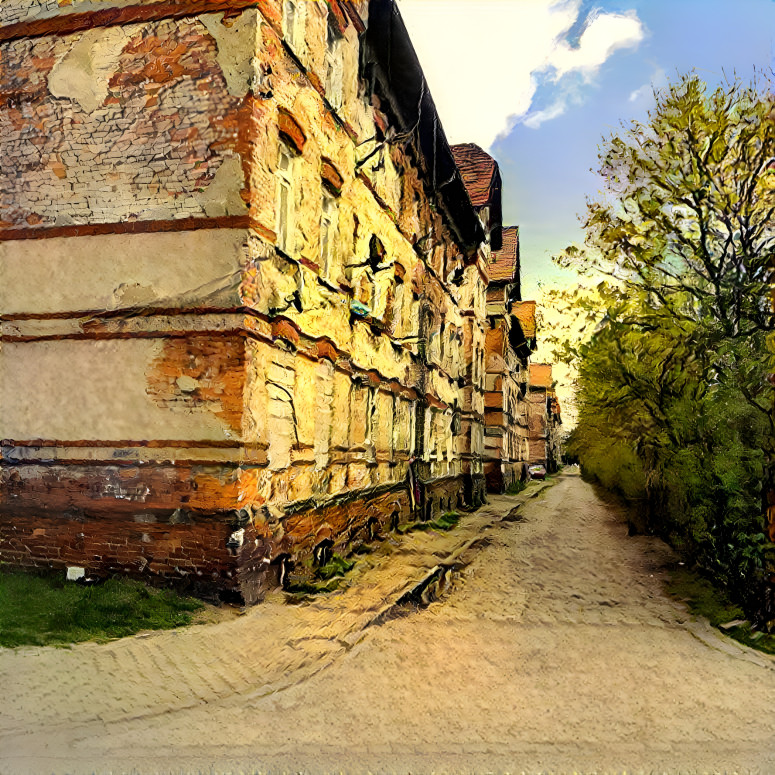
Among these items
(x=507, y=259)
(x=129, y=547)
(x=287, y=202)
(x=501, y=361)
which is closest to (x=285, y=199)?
(x=287, y=202)

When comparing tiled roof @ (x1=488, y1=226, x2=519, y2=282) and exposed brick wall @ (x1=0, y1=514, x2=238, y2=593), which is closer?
exposed brick wall @ (x1=0, y1=514, x2=238, y2=593)

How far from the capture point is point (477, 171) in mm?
25562

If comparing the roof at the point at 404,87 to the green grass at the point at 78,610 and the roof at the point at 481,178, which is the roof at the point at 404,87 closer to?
the roof at the point at 481,178

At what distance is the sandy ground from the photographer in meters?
4.20

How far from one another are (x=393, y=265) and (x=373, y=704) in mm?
10377

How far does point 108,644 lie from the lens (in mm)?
6168

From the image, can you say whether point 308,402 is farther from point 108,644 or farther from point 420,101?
point 420,101

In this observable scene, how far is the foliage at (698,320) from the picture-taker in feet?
26.6

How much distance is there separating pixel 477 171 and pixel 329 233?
16.5 metres

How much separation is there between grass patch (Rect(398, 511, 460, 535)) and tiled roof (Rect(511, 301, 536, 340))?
2179 centimetres

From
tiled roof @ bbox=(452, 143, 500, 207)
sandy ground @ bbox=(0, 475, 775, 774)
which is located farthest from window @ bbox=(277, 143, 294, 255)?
tiled roof @ bbox=(452, 143, 500, 207)

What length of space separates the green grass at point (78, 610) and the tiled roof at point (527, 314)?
34.0 m

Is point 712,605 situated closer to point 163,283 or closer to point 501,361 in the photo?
point 163,283

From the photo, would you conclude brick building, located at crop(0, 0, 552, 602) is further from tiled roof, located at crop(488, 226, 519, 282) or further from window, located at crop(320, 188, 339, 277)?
tiled roof, located at crop(488, 226, 519, 282)
